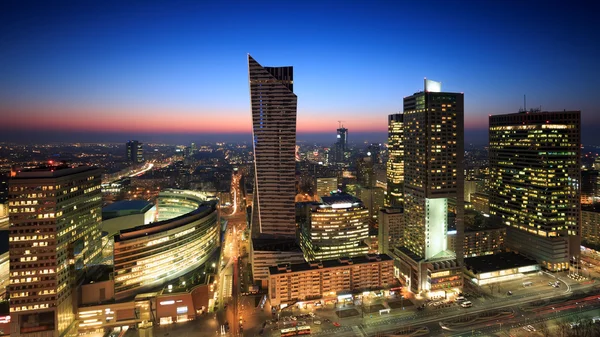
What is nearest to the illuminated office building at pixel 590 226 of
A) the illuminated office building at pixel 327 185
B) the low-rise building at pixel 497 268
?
the low-rise building at pixel 497 268

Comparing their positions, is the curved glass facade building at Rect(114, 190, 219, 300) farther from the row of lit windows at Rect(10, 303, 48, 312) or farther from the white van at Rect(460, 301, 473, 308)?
the white van at Rect(460, 301, 473, 308)

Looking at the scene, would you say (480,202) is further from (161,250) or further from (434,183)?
(161,250)

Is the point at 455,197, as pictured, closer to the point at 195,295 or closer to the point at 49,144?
the point at 195,295

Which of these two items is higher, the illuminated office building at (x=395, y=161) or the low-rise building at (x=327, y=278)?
the illuminated office building at (x=395, y=161)


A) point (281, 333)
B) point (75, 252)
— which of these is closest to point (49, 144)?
→ point (75, 252)

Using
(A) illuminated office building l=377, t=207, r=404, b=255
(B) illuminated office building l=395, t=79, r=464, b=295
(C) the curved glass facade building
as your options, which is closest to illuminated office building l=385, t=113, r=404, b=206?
(A) illuminated office building l=377, t=207, r=404, b=255

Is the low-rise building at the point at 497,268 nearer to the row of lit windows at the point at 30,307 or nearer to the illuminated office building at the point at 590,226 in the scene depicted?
the illuminated office building at the point at 590,226
